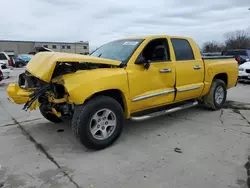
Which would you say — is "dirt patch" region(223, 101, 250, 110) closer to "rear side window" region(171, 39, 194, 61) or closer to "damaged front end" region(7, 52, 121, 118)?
"rear side window" region(171, 39, 194, 61)

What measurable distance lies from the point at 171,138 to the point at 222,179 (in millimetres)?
1463

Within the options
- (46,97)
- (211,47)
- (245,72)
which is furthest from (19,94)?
(211,47)

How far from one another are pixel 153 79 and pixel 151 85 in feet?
0.40

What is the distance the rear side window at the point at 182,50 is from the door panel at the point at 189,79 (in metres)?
0.12

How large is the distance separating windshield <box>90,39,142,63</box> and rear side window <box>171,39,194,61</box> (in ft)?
3.12

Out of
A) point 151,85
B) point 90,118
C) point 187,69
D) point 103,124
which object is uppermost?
point 187,69

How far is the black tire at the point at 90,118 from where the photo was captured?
3.54 m

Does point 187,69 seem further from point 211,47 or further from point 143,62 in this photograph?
point 211,47

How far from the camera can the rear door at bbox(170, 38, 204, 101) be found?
5.02 m

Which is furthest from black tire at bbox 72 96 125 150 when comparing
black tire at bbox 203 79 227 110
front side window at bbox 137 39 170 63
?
black tire at bbox 203 79 227 110

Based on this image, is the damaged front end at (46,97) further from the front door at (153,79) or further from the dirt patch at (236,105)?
the dirt patch at (236,105)

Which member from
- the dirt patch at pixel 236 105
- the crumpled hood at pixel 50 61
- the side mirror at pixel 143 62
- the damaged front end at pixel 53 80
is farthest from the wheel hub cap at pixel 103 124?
the dirt patch at pixel 236 105

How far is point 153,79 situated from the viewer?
4.44m

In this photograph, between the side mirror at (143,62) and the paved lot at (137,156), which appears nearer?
the paved lot at (137,156)
